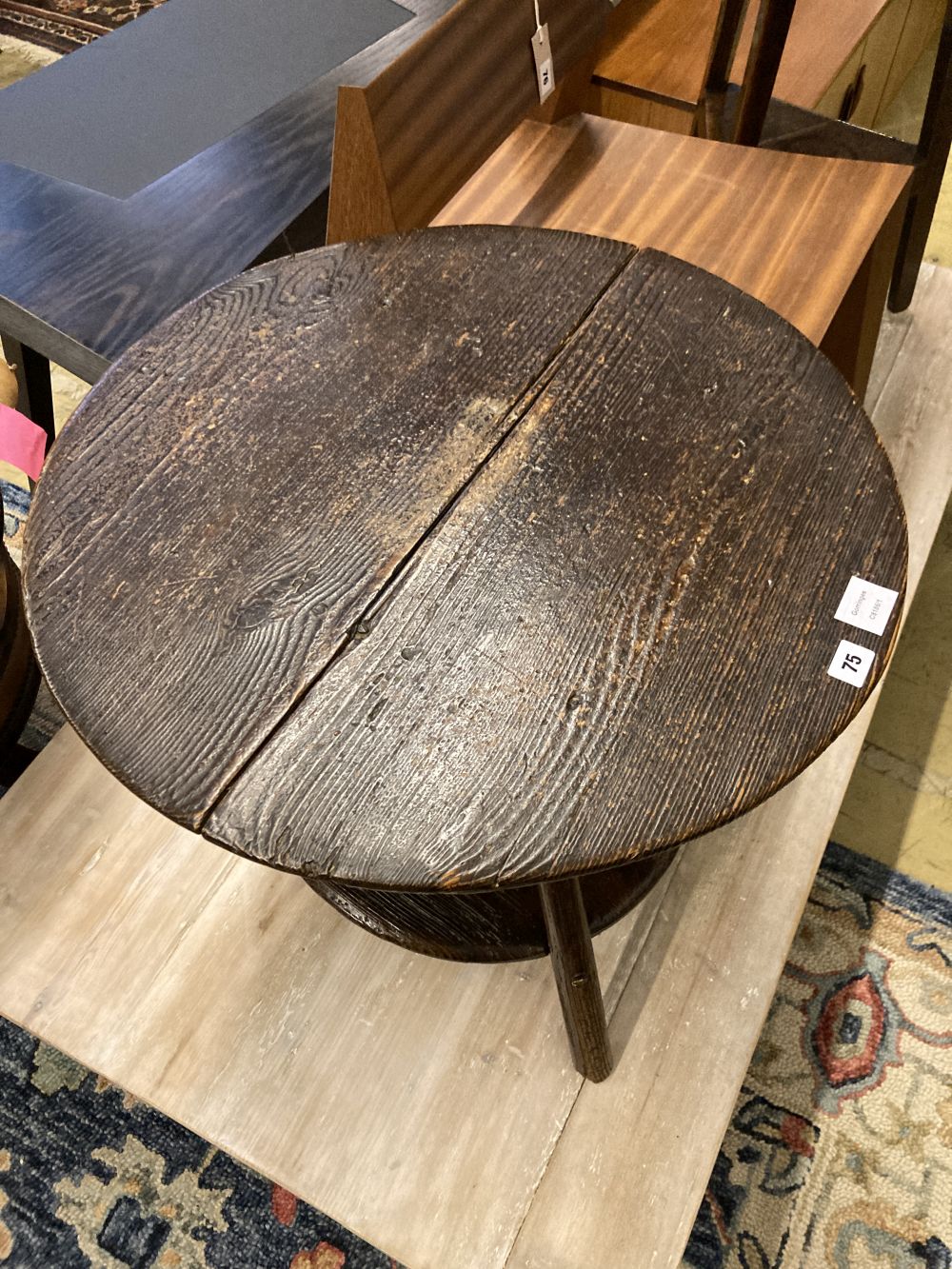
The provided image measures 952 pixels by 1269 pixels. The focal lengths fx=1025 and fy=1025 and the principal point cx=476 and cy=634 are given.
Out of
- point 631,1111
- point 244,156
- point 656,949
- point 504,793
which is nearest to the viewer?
point 504,793

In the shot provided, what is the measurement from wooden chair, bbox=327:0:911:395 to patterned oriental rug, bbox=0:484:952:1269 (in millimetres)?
838

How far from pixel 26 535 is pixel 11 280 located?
0.56 meters

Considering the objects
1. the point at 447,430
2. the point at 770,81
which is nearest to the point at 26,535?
the point at 447,430

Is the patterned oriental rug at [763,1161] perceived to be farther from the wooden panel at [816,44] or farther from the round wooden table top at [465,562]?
the wooden panel at [816,44]

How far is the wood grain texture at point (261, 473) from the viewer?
76 cm

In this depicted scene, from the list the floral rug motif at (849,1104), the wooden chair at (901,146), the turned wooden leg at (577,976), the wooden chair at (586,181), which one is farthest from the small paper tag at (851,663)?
the wooden chair at (901,146)

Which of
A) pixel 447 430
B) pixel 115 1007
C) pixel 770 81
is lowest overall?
pixel 115 1007

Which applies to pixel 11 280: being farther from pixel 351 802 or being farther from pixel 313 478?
pixel 351 802

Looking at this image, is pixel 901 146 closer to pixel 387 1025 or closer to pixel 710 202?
pixel 710 202

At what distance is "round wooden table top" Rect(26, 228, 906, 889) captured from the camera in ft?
2.33

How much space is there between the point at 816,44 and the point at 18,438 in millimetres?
1639

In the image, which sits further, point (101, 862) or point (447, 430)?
point (101, 862)

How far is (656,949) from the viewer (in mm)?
1178

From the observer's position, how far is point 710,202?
1.35m
